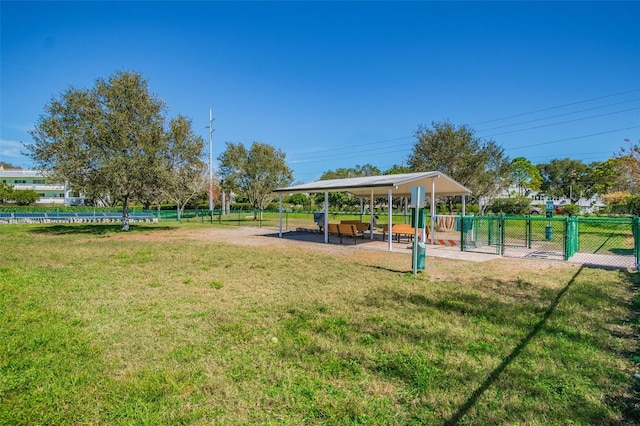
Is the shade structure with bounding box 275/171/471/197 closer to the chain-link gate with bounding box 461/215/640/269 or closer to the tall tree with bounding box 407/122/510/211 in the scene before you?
the chain-link gate with bounding box 461/215/640/269

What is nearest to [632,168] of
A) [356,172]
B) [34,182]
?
[356,172]

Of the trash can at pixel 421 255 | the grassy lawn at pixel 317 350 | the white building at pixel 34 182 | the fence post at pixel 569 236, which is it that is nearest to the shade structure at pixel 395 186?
the trash can at pixel 421 255

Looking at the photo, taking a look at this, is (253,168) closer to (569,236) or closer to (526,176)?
(569,236)

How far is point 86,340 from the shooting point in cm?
443

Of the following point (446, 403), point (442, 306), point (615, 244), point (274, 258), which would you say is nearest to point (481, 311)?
point (442, 306)

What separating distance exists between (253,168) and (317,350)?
103 ft

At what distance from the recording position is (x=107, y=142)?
65.6 ft

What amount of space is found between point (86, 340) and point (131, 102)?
20031 mm

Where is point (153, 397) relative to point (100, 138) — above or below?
below

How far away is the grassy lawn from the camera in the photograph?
9.85 ft

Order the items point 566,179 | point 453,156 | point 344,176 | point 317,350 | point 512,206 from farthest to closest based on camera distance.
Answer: point 566,179 → point 344,176 → point 512,206 → point 453,156 → point 317,350

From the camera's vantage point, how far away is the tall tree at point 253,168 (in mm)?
34375

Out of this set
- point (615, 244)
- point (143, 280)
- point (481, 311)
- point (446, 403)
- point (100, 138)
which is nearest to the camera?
point (446, 403)

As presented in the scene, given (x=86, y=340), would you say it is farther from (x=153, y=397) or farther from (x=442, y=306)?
(x=442, y=306)
